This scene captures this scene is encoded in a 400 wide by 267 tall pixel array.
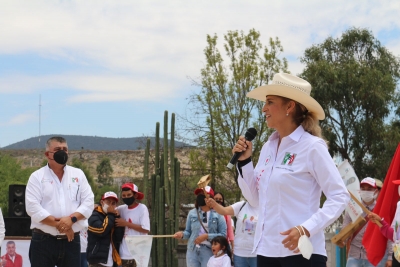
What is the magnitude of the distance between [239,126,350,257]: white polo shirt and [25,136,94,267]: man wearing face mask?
12.7 feet

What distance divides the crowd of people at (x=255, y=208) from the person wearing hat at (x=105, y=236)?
16 mm

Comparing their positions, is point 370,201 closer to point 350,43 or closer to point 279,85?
point 279,85

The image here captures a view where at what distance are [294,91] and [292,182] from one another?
60cm

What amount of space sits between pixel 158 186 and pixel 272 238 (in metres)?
13.2

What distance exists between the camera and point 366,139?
28.9 m

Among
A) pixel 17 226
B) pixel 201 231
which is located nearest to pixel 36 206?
pixel 201 231

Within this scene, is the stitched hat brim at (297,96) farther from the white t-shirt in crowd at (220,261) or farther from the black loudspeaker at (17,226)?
the black loudspeaker at (17,226)

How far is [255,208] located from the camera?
9.80m

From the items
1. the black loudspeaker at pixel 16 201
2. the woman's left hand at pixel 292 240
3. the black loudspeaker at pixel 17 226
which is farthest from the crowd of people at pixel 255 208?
the black loudspeaker at pixel 16 201

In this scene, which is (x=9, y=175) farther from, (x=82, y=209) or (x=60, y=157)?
(x=82, y=209)

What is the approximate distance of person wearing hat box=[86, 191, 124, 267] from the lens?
37.5 feet

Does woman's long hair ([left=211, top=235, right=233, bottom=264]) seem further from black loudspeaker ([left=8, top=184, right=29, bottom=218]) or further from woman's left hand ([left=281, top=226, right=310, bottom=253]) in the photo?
woman's left hand ([left=281, top=226, right=310, bottom=253])

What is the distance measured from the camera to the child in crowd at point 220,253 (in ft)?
36.8

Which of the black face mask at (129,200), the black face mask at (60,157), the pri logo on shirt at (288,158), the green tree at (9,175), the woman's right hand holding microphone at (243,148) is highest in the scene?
the green tree at (9,175)
